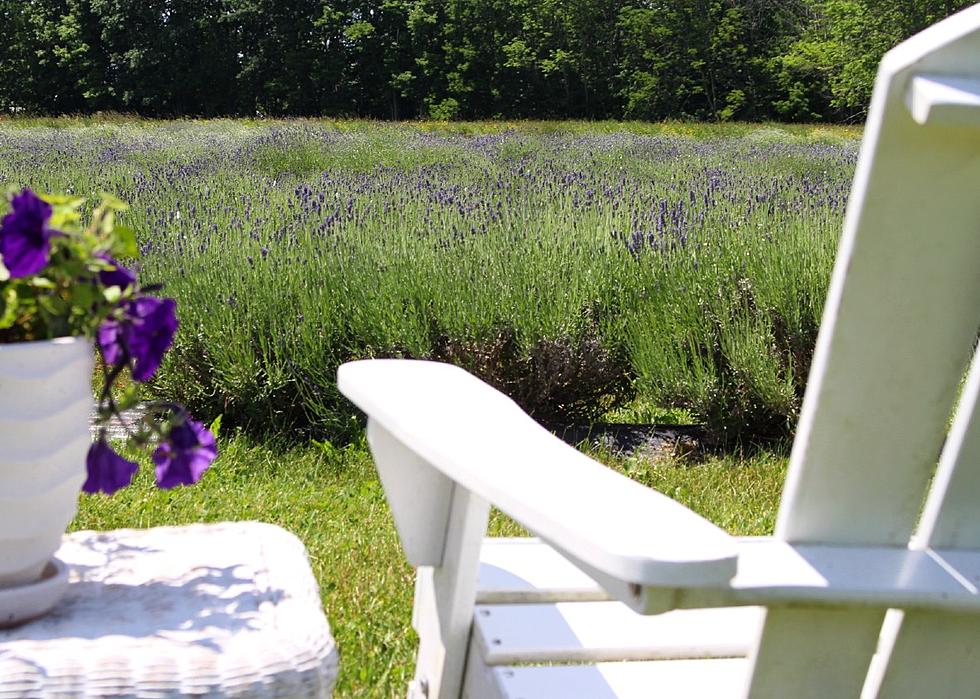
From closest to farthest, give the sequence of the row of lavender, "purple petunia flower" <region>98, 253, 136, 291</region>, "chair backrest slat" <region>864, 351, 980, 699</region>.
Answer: "chair backrest slat" <region>864, 351, 980, 699</region> → "purple petunia flower" <region>98, 253, 136, 291</region> → the row of lavender

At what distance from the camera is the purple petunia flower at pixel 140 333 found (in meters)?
1.07

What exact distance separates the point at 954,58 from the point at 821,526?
15.6 inches

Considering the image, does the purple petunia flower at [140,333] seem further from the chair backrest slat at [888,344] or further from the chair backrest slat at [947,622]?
the chair backrest slat at [947,622]

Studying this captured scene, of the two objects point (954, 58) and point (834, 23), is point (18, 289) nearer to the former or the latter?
point (954, 58)


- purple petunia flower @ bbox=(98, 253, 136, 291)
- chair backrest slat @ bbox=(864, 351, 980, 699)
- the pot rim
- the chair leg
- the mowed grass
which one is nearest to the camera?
chair backrest slat @ bbox=(864, 351, 980, 699)

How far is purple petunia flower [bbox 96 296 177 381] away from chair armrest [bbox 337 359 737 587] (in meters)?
0.26

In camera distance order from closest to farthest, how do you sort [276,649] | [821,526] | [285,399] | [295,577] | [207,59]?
1. [821,526]
2. [276,649]
3. [295,577]
4. [285,399]
5. [207,59]

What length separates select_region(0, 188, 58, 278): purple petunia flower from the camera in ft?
3.28

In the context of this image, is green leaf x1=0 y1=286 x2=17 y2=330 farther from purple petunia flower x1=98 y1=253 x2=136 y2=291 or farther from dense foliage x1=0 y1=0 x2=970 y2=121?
dense foliage x1=0 y1=0 x2=970 y2=121

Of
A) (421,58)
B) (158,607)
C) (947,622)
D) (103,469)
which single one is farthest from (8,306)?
(421,58)

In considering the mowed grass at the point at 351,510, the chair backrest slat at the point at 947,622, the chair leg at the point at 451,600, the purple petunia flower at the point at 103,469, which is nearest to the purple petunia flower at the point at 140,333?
the purple petunia flower at the point at 103,469

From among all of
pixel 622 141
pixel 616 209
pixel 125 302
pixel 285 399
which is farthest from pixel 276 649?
pixel 622 141

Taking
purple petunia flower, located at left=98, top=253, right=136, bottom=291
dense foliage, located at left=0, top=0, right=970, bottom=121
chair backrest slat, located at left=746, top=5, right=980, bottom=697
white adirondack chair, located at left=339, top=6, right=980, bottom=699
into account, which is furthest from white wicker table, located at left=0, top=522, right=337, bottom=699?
dense foliage, located at left=0, top=0, right=970, bottom=121

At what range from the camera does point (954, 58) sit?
0.72 metres
